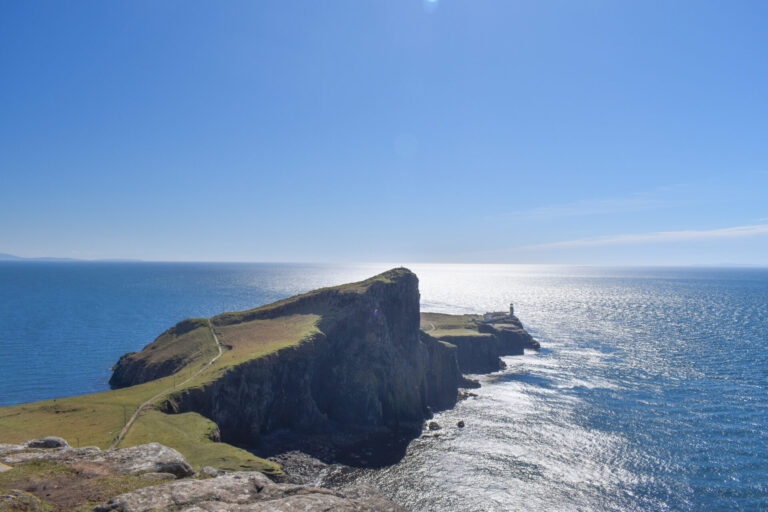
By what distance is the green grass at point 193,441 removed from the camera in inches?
1357

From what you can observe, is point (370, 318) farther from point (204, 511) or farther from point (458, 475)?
point (204, 511)

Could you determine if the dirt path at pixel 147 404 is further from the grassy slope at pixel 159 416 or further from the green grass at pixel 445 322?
the green grass at pixel 445 322

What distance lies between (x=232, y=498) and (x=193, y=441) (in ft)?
79.1

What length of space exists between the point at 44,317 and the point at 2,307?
40.3m

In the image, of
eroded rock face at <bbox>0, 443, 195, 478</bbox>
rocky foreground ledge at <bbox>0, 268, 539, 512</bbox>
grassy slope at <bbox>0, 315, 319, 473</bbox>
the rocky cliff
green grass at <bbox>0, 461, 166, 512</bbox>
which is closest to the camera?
green grass at <bbox>0, 461, 166, 512</bbox>

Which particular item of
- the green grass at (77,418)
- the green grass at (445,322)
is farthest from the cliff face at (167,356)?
the green grass at (445,322)

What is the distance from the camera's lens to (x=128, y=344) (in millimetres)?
104438

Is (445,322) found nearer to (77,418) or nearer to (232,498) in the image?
(77,418)

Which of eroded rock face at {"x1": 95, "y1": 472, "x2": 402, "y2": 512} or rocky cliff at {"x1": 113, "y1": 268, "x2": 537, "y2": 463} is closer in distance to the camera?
eroded rock face at {"x1": 95, "y1": 472, "x2": 402, "y2": 512}

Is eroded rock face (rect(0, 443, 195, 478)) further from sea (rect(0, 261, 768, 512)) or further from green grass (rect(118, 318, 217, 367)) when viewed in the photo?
green grass (rect(118, 318, 217, 367))

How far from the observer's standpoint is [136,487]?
1894 cm

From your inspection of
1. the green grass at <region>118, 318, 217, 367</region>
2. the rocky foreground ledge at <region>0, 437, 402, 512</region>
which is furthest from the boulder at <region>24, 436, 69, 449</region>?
the green grass at <region>118, 318, 217, 367</region>

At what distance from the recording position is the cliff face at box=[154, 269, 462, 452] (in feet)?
175

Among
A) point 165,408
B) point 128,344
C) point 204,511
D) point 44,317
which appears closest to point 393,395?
point 165,408
